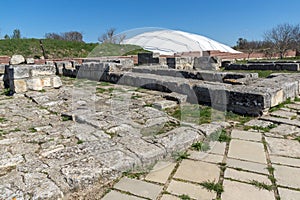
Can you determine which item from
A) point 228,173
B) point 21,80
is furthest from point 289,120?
point 21,80

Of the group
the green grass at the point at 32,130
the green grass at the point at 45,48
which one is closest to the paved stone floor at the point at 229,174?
the green grass at the point at 32,130

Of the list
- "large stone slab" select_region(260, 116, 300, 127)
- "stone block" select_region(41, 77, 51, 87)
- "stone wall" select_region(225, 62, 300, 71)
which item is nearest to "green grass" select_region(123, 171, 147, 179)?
"large stone slab" select_region(260, 116, 300, 127)

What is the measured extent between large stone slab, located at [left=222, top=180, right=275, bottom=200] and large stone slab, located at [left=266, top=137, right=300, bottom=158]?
0.87m

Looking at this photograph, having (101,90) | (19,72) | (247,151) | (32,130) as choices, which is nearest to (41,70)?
(19,72)

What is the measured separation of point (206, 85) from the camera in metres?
5.14

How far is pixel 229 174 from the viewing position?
7.82ft

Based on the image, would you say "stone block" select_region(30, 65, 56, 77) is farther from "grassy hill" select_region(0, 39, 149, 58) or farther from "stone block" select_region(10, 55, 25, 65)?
"grassy hill" select_region(0, 39, 149, 58)

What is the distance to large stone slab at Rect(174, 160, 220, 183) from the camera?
2322 millimetres

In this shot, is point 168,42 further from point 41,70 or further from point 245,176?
point 245,176

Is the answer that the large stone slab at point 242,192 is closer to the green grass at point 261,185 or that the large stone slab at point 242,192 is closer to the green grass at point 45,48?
the green grass at point 261,185

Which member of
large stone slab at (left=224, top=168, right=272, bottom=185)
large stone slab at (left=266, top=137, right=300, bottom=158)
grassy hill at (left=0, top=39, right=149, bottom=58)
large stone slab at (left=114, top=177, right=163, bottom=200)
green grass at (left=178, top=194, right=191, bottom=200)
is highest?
grassy hill at (left=0, top=39, right=149, bottom=58)

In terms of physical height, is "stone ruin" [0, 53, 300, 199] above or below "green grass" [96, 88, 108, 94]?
below

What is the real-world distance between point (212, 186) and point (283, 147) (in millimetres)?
1381

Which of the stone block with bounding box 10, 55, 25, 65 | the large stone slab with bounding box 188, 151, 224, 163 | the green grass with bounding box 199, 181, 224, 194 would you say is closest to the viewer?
the green grass with bounding box 199, 181, 224, 194
